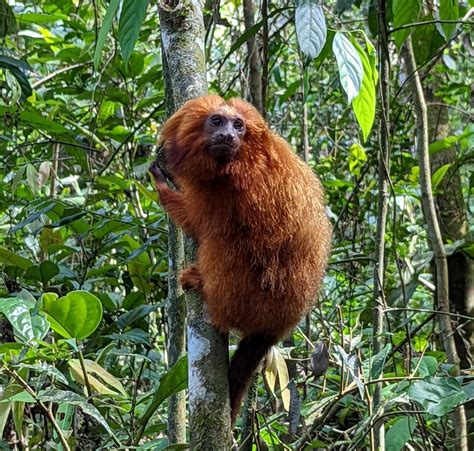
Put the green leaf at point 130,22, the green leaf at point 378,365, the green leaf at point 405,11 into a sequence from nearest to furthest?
1. the green leaf at point 130,22
2. the green leaf at point 378,365
3. the green leaf at point 405,11

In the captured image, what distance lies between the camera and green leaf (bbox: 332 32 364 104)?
2.32 metres

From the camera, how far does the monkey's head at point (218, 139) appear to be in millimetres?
3057

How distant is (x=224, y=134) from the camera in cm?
305

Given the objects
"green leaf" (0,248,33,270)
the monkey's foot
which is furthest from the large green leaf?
"green leaf" (0,248,33,270)

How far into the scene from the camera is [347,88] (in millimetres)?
2311

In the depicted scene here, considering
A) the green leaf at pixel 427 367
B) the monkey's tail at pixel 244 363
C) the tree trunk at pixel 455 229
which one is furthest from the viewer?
the tree trunk at pixel 455 229

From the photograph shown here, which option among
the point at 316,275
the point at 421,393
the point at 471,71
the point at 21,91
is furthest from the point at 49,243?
the point at 471,71

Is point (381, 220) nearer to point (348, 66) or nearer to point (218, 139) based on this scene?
point (218, 139)

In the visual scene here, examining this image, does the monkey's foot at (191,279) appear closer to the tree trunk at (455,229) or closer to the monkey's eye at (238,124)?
the monkey's eye at (238,124)

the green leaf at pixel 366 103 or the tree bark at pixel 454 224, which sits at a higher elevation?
the green leaf at pixel 366 103

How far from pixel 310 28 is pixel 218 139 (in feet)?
3.24

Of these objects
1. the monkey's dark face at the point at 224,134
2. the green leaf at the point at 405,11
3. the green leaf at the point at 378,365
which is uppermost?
the green leaf at the point at 405,11

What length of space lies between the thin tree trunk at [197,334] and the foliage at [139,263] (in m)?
0.15

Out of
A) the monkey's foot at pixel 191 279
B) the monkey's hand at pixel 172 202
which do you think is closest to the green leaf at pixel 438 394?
the monkey's foot at pixel 191 279
